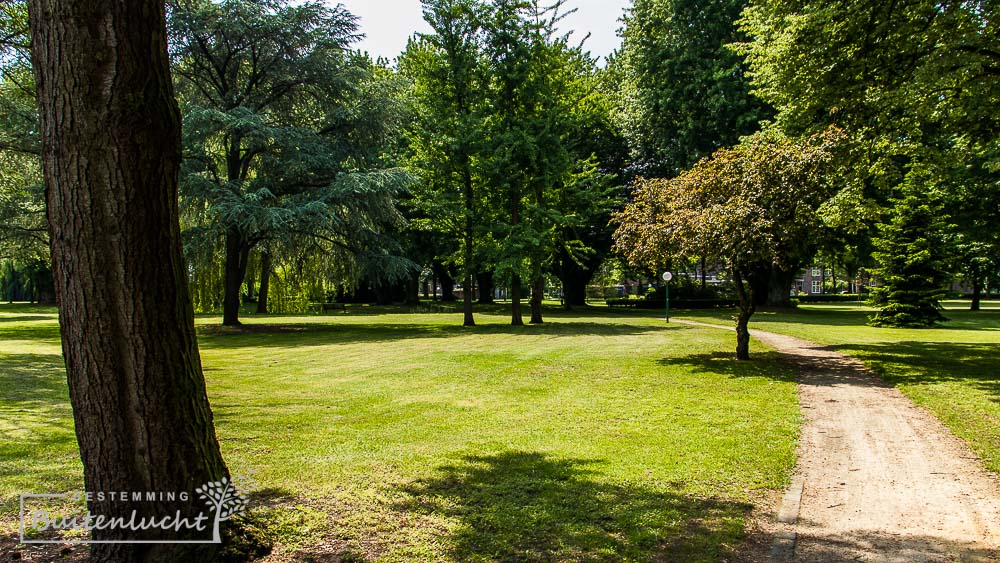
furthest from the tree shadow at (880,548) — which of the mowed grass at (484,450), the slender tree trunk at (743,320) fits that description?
the slender tree trunk at (743,320)

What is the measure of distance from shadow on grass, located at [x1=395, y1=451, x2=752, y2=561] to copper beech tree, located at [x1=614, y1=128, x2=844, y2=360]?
739cm

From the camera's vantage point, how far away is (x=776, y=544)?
3789 mm

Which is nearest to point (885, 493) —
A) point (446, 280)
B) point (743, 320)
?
point (743, 320)

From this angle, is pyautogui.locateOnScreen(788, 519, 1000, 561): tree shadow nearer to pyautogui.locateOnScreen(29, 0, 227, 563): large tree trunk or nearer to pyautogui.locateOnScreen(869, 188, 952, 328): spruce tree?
pyautogui.locateOnScreen(29, 0, 227, 563): large tree trunk

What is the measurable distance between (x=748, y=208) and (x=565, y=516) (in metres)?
8.56

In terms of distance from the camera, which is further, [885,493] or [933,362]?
[933,362]

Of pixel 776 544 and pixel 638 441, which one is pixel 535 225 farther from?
pixel 776 544

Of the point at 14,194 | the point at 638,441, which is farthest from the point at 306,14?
the point at 638,441

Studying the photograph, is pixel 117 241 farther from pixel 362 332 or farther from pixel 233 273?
pixel 233 273

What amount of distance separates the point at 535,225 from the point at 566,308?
15.8m

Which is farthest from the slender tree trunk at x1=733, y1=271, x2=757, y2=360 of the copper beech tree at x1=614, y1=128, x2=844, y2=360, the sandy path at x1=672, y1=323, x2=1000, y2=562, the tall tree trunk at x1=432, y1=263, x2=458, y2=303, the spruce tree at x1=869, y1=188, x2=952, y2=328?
the tall tree trunk at x1=432, y1=263, x2=458, y2=303

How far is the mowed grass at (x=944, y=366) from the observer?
695cm

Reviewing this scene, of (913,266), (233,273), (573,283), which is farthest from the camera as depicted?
(573,283)

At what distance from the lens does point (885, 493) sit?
4.73 m
